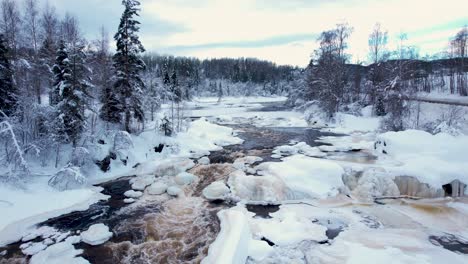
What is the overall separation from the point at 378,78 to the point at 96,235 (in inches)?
1569

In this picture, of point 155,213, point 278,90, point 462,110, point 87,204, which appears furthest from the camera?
point 278,90

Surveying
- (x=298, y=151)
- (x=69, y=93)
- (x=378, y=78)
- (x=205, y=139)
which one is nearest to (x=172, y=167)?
(x=69, y=93)

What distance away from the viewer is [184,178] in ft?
51.0

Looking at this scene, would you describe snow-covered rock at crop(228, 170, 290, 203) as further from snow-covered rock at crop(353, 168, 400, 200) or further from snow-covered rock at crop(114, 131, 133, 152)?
snow-covered rock at crop(114, 131, 133, 152)

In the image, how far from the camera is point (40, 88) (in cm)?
1925

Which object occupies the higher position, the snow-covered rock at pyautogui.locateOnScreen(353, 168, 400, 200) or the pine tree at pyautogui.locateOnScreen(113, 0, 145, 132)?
the pine tree at pyautogui.locateOnScreen(113, 0, 145, 132)

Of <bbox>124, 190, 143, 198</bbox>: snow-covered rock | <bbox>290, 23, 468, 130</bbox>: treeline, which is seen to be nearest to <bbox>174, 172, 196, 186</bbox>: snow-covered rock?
<bbox>124, 190, 143, 198</bbox>: snow-covered rock

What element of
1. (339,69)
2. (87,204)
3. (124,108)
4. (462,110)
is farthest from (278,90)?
(87,204)

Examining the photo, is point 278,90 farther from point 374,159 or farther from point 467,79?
point 374,159

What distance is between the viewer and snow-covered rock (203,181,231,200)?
13.4 m

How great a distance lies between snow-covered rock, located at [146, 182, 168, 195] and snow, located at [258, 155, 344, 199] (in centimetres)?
522

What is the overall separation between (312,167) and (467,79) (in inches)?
1617

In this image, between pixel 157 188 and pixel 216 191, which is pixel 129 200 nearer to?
pixel 157 188

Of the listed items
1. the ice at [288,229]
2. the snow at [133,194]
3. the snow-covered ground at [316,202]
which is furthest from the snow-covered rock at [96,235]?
the ice at [288,229]
